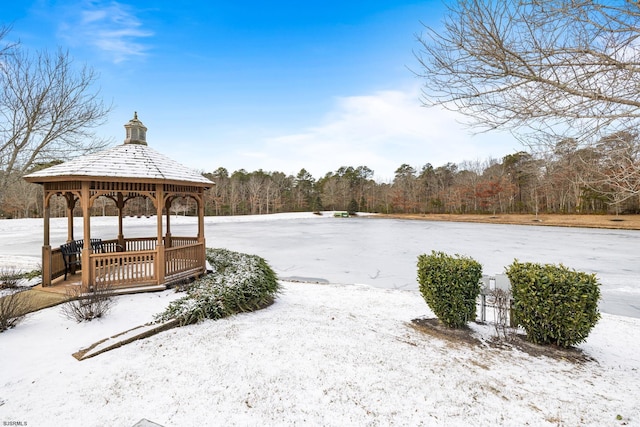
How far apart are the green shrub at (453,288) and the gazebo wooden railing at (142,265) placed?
19.4ft

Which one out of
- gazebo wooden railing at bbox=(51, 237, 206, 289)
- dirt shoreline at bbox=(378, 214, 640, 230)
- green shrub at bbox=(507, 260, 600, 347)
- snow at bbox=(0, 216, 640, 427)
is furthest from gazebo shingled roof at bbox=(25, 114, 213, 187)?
dirt shoreline at bbox=(378, 214, 640, 230)

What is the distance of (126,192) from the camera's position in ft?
23.1

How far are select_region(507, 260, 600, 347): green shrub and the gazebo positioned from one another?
23.6 feet

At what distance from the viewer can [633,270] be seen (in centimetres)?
996

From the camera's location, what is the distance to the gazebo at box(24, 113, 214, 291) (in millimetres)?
6191

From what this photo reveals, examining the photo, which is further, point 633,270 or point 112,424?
point 633,270

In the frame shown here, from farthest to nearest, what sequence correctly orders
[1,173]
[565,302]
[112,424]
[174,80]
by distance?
[174,80] < [1,173] < [565,302] < [112,424]

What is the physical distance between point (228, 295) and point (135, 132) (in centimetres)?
584

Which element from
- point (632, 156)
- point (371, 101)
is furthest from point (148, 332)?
point (371, 101)

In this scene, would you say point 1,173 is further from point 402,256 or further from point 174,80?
point 402,256

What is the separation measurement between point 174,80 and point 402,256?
1557 centimetres

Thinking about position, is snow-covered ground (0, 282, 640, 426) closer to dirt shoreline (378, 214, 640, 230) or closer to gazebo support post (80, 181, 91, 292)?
gazebo support post (80, 181, 91, 292)

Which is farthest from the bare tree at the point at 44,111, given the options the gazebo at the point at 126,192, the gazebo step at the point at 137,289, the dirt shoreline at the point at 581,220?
the dirt shoreline at the point at 581,220

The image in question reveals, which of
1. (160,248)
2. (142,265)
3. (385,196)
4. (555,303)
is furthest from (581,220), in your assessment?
(142,265)
